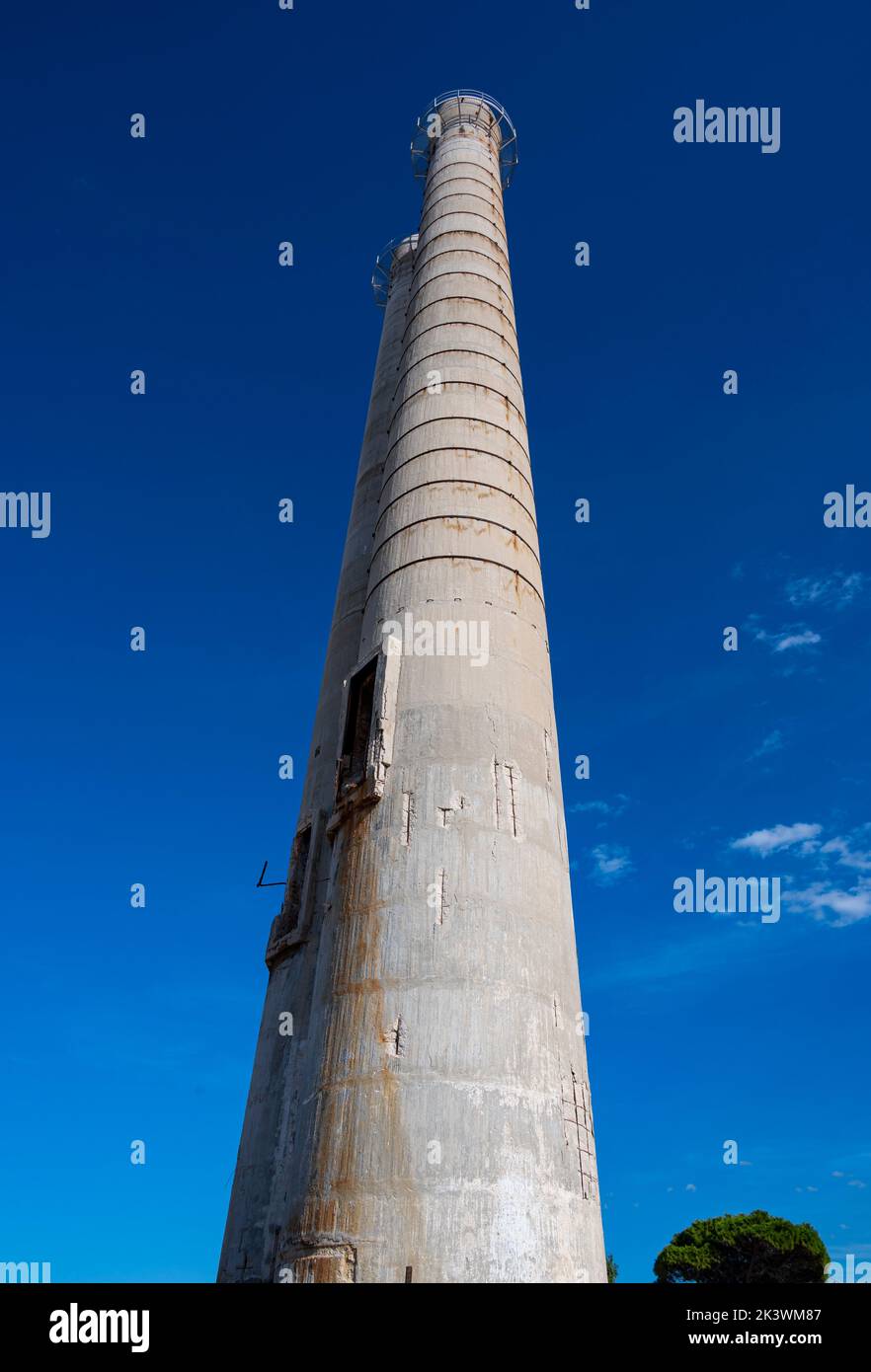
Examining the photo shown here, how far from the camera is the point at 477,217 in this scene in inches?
1105

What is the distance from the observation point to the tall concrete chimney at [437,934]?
13039 millimetres

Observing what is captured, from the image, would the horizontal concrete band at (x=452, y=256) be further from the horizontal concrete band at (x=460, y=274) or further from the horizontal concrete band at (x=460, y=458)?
the horizontal concrete band at (x=460, y=458)

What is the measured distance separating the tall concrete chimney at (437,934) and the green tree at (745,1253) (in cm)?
2854

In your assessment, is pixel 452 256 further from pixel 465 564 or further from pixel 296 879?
pixel 296 879

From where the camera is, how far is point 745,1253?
39.2 meters

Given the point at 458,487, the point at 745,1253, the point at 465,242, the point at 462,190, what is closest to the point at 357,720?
the point at 458,487

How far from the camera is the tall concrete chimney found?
13.0m

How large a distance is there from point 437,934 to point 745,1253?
33.3m

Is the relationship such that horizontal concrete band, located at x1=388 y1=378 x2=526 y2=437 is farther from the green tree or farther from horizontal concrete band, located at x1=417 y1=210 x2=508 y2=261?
the green tree

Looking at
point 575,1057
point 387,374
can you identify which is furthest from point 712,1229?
point 387,374

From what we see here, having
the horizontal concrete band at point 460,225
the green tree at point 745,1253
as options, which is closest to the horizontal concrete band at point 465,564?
the horizontal concrete band at point 460,225
